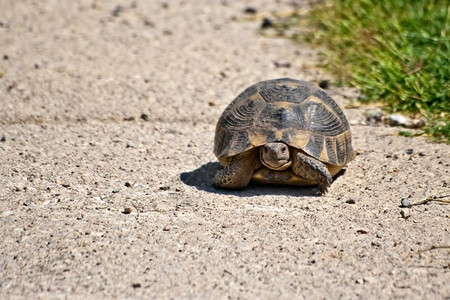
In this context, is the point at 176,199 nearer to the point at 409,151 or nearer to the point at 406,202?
the point at 406,202

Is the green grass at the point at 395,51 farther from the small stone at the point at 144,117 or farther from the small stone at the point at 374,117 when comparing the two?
the small stone at the point at 144,117

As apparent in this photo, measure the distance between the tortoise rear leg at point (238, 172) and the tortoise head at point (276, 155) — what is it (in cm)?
13

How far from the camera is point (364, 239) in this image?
4.14 m

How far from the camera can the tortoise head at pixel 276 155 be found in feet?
15.1

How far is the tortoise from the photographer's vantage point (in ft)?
15.4

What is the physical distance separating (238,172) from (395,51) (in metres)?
2.77

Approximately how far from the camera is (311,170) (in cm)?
469

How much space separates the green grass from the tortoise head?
167cm

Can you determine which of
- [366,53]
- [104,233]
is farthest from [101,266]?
[366,53]

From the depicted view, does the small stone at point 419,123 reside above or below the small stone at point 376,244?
below

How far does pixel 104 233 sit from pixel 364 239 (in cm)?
154

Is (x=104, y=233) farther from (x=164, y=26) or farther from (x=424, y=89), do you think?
(x=164, y=26)

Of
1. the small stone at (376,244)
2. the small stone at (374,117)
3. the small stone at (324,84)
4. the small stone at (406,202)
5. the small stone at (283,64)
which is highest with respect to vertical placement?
the small stone at (376,244)

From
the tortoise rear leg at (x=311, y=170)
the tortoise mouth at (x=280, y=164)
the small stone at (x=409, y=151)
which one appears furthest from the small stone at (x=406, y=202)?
the small stone at (x=409, y=151)
